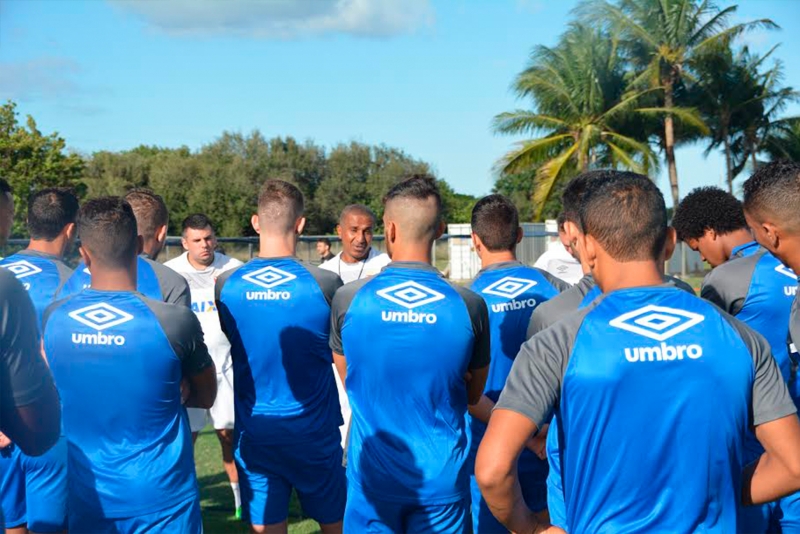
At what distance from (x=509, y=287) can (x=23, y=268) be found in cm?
294

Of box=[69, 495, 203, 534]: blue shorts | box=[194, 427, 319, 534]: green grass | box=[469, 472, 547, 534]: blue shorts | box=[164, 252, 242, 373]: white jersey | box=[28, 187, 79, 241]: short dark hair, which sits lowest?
box=[194, 427, 319, 534]: green grass

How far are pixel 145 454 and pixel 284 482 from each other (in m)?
1.31

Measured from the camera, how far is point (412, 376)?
11.6 feet

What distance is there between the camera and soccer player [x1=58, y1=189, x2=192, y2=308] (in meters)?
4.66

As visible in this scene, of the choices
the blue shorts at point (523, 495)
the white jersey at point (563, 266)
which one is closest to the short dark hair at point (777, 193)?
the blue shorts at point (523, 495)

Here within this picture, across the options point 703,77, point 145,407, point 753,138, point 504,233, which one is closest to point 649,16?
point 703,77

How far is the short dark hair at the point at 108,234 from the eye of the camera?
354 cm

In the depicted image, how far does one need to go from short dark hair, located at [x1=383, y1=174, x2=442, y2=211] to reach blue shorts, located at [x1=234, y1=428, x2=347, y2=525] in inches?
64.8

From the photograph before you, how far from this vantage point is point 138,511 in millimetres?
3502

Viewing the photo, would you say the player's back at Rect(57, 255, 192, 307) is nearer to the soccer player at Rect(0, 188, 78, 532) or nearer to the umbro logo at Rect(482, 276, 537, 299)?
the soccer player at Rect(0, 188, 78, 532)

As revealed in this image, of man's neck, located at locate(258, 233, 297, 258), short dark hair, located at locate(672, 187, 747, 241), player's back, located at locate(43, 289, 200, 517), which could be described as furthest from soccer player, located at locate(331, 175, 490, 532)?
short dark hair, located at locate(672, 187, 747, 241)

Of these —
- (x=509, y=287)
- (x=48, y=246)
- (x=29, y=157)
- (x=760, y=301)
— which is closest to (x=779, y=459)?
(x=760, y=301)

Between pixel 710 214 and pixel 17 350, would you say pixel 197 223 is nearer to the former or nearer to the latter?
A: pixel 710 214

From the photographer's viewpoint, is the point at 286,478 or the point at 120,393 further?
the point at 286,478
